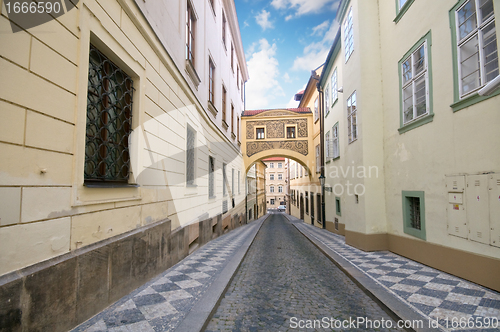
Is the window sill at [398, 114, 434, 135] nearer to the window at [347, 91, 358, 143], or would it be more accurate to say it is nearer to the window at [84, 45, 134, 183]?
the window at [347, 91, 358, 143]

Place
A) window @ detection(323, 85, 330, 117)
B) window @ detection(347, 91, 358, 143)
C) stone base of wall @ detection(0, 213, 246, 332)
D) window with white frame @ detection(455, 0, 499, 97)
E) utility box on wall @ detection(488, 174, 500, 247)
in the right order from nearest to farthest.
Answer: stone base of wall @ detection(0, 213, 246, 332), utility box on wall @ detection(488, 174, 500, 247), window with white frame @ detection(455, 0, 499, 97), window @ detection(347, 91, 358, 143), window @ detection(323, 85, 330, 117)

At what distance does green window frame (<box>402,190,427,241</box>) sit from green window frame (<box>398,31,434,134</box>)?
5.30ft

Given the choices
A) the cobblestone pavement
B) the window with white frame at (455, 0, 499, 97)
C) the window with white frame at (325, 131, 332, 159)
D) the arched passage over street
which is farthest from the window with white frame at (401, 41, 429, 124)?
the arched passage over street

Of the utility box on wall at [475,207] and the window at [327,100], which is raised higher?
the window at [327,100]

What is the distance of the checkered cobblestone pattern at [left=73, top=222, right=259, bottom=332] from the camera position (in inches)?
122

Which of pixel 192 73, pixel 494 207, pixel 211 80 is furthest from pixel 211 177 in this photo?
pixel 494 207

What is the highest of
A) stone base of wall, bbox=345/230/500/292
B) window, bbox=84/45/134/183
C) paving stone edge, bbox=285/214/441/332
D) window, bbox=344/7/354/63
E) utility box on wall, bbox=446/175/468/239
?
window, bbox=344/7/354/63

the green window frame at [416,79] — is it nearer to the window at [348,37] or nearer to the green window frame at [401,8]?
the green window frame at [401,8]

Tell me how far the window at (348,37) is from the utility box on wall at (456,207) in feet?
18.9

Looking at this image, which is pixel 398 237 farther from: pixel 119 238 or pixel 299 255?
pixel 119 238

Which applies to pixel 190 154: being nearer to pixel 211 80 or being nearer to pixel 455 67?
pixel 211 80

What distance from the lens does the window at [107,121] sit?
11.4 ft

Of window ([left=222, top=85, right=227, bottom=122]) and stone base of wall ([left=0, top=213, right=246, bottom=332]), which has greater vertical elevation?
window ([left=222, top=85, right=227, bottom=122])

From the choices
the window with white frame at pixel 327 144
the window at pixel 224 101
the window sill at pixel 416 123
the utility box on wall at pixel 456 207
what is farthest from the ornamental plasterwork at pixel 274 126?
the utility box on wall at pixel 456 207
